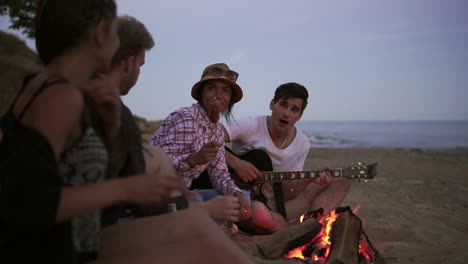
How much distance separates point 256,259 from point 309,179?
5.38ft

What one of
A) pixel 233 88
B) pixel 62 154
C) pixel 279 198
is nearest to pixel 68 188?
pixel 62 154

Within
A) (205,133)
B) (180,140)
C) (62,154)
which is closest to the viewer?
(62,154)

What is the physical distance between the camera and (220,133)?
4.16 metres

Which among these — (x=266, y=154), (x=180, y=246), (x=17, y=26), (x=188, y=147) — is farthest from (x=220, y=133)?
(x=17, y=26)

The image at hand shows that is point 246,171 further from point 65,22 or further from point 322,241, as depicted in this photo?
point 65,22

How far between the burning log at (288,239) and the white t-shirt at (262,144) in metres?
1.41

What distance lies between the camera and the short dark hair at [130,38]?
2549mm

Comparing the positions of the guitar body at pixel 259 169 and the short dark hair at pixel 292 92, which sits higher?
the short dark hair at pixel 292 92

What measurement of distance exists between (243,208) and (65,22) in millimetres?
2788

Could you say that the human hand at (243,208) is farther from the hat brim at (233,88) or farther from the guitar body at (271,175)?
the hat brim at (233,88)

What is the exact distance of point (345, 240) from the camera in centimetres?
330

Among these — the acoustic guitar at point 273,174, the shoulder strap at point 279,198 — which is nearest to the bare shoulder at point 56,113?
the acoustic guitar at point 273,174

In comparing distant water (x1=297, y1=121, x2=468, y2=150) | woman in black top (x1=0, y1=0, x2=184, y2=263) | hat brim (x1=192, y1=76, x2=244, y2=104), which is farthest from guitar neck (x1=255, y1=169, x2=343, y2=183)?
distant water (x1=297, y1=121, x2=468, y2=150)

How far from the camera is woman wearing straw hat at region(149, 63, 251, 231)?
368cm
